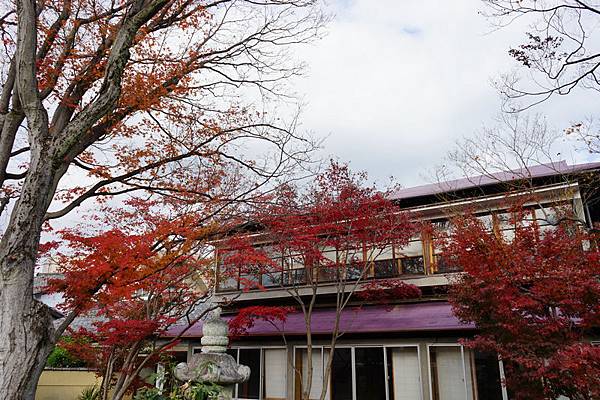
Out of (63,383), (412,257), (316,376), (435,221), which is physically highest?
(435,221)

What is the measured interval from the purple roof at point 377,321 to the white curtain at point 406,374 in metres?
0.96

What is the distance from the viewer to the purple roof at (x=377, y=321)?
1239 centimetres

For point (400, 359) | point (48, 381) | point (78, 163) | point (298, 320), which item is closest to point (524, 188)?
Answer: point (400, 359)

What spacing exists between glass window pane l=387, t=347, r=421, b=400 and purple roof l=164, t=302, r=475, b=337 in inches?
36.5

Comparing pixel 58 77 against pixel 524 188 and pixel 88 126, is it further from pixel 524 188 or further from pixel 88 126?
pixel 524 188

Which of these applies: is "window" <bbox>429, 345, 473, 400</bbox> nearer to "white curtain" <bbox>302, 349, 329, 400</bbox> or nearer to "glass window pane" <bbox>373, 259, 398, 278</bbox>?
"glass window pane" <bbox>373, 259, 398, 278</bbox>

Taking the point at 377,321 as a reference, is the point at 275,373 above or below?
below

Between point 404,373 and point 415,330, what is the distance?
173 cm

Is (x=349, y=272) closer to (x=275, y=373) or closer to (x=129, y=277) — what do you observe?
(x=275, y=373)

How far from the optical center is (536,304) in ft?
29.9

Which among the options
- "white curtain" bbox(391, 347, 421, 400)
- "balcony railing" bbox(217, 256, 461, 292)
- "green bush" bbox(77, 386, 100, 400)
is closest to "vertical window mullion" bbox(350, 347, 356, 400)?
"white curtain" bbox(391, 347, 421, 400)

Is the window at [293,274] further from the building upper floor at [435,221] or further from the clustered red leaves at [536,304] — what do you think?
the clustered red leaves at [536,304]

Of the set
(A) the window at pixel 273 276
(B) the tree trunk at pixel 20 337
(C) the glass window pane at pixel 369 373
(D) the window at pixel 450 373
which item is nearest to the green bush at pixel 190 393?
(B) the tree trunk at pixel 20 337

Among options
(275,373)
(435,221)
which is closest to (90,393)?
(275,373)
